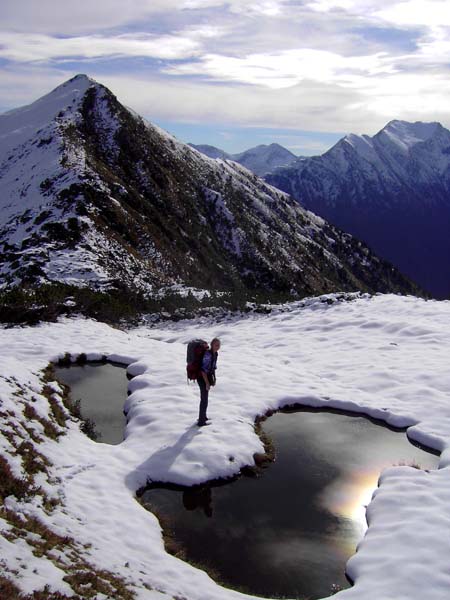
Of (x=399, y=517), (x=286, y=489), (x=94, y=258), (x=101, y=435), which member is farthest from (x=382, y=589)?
(x=94, y=258)

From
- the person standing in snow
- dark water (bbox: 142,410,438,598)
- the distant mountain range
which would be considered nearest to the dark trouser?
the person standing in snow

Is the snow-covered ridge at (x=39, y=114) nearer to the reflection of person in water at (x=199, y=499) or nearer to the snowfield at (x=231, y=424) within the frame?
the snowfield at (x=231, y=424)

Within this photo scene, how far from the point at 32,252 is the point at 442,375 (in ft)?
138

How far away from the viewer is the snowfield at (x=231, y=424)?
911cm

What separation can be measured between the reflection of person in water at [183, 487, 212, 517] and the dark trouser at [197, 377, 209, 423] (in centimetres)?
287

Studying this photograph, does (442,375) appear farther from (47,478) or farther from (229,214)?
(229,214)

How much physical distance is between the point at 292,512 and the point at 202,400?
14.4 feet

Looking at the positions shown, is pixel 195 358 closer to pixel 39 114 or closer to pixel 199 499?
pixel 199 499

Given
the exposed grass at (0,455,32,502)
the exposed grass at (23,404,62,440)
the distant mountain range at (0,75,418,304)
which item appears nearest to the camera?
the exposed grass at (0,455,32,502)

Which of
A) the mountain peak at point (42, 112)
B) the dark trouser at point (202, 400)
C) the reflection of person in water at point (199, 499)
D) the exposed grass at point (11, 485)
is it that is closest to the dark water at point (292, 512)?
the reflection of person in water at point (199, 499)

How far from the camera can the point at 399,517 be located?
11.1 metres

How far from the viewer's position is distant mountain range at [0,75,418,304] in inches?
2135

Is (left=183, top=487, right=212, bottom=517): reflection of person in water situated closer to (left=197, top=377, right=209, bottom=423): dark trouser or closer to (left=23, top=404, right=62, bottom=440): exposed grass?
(left=197, top=377, right=209, bottom=423): dark trouser

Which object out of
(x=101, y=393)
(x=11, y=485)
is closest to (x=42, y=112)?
(x=101, y=393)
